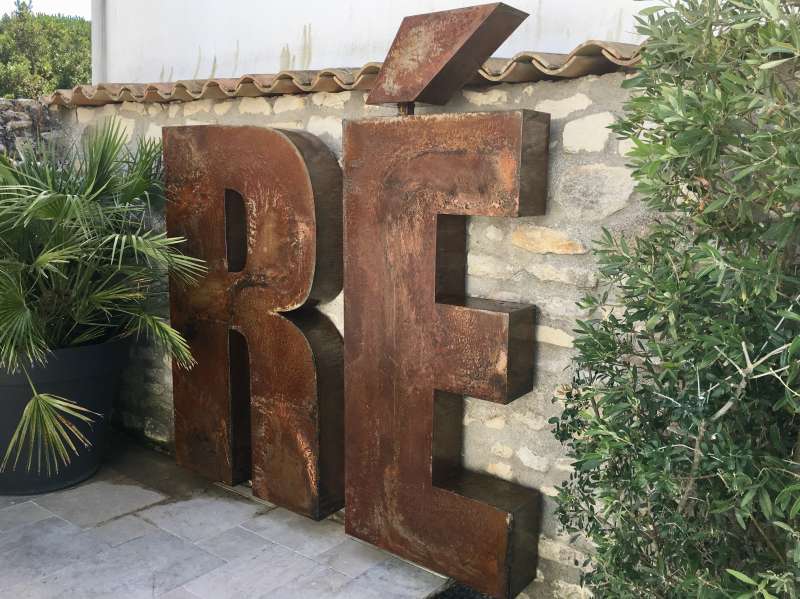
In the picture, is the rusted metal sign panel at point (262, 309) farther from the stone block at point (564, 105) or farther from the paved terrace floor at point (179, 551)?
the stone block at point (564, 105)

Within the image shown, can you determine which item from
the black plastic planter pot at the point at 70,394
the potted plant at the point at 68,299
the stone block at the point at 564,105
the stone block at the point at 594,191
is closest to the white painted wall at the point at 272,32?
the stone block at the point at 564,105

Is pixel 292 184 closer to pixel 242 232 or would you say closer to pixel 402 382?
pixel 242 232

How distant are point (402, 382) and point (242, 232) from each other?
4.29ft

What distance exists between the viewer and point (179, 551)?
11.1 feet

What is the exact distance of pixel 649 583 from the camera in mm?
2180

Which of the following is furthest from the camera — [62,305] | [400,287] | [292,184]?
[62,305]

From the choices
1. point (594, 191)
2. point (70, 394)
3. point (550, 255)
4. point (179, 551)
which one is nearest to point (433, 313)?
point (550, 255)

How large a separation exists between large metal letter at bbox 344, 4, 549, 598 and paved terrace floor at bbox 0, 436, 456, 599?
20 centimetres

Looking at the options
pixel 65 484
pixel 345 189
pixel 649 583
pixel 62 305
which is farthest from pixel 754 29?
pixel 65 484

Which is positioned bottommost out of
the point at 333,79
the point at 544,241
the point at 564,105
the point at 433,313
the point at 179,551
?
the point at 179,551

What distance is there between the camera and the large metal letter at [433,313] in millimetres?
2811

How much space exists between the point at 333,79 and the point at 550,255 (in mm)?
1239

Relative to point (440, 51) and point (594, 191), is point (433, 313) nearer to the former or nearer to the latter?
point (594, 191)

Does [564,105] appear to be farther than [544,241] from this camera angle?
No
